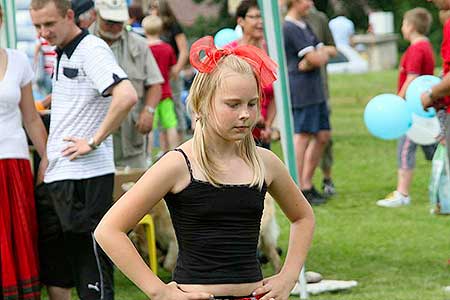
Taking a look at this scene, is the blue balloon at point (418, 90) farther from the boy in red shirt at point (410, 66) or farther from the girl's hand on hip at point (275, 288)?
the girl's hand on hip at point (275, 288)

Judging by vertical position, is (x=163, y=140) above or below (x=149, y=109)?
below

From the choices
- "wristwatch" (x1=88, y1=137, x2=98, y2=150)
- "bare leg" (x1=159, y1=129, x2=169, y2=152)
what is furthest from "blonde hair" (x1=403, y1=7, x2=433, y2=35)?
"wristwatch" (x1=88, y1=137, x2=98, y2=150)

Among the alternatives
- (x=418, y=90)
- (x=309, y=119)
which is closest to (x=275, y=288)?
(x=418, y=90)

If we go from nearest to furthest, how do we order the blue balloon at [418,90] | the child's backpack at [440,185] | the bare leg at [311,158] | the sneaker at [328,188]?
the blue balloon at [418,90] → the child's backpack at [440,185] → the bare leg at [311,158] → the sneaker at [328,188]

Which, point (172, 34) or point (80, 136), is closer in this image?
point (80, 136)

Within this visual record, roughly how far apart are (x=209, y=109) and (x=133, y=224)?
447mm

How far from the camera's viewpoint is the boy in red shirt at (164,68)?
12.4 meters

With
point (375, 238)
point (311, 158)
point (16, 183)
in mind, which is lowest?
point (375, 238)

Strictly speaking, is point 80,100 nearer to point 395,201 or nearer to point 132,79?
point 132,79

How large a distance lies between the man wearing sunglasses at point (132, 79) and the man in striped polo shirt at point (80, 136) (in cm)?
159

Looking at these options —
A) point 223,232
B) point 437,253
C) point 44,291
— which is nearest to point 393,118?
point 437,253

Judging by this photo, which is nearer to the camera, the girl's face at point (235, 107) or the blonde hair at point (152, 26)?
the girl's face at point (235, 107)

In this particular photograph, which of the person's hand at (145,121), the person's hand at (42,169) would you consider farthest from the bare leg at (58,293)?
the person's hand at (145,121)

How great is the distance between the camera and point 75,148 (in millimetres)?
6223
